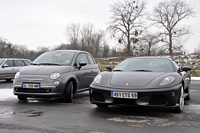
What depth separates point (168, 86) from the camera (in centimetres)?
514

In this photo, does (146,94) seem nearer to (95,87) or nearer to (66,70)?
(95,87)

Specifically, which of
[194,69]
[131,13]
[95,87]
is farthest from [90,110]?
[131,13]

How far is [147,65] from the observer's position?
247 inches

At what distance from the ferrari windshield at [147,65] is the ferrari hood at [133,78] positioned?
44 centimetres

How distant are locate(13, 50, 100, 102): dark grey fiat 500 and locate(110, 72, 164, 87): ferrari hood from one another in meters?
1.66

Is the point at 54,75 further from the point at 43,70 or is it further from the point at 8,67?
the point at 8,67

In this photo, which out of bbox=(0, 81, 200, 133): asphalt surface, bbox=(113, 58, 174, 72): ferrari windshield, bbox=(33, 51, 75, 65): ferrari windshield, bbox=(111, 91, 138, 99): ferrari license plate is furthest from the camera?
bbox=(33, 51, 75, 65): ferrari windshield

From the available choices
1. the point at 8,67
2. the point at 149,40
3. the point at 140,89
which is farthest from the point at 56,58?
the point at 149,40

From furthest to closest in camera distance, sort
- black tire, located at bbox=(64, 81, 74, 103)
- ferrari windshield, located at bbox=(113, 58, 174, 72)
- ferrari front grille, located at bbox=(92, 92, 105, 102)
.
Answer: black tire, located at bbox=(64, 81, 74, 103) < ferrari windshield, located at bbox=(113, 58, 174, 72) < ferrari front grille, located at bbox=(92, 92, 105, 102)

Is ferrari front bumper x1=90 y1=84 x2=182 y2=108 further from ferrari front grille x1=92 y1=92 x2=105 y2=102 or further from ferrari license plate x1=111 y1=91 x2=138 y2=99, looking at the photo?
ferrari front grille x1=92 y1=92 x2=105 y2=102

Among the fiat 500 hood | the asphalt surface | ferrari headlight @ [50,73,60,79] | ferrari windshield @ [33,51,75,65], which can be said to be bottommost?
the asphalt surface

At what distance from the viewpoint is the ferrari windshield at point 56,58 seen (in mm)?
7523

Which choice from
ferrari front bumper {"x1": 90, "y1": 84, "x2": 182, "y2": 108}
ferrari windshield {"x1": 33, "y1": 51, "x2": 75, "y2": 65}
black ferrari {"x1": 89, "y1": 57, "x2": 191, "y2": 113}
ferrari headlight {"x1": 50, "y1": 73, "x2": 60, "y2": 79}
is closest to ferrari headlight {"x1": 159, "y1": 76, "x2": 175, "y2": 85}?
black ferrari {"x1": 89, "y1": 57, "x2": 191, "y2": 113}

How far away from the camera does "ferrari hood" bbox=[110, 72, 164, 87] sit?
522 cm
